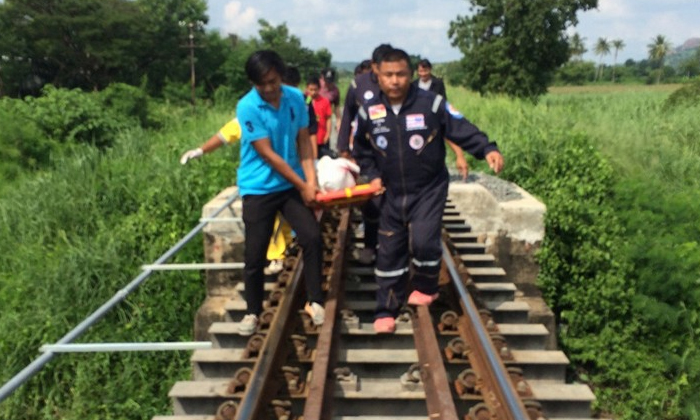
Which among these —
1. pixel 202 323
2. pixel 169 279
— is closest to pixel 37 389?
pixel 169 279

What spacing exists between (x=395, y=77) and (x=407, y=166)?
509 mm

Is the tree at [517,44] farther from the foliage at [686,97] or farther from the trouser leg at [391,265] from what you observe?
the trouser leg at [391,265]

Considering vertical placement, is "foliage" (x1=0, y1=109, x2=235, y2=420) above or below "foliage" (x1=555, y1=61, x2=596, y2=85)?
below

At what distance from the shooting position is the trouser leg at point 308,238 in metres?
3.52

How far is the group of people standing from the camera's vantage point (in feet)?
10.8

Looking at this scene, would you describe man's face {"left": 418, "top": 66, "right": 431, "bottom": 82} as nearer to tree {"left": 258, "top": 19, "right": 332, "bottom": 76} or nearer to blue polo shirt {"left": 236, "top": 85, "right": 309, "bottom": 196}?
blue polo shirt {"left": 236, "top": 85, "right": 309, "bottom": 196}

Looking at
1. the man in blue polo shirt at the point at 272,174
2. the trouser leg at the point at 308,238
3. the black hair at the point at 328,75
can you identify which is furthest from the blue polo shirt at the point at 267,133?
the black hair at the point at 328,75

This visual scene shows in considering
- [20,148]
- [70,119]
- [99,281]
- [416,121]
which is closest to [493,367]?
[416,121]

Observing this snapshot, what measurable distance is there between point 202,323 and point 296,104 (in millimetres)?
2140

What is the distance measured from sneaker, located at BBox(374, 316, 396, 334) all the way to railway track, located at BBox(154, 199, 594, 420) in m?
0.06

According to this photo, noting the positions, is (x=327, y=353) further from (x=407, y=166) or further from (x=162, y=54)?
(x=162, y=54)

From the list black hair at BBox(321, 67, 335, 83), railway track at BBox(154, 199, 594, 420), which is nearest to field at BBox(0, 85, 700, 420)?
railway track at BBox(154, 199, 594, 420)

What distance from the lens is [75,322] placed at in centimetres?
574

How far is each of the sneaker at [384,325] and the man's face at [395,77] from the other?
133cm
